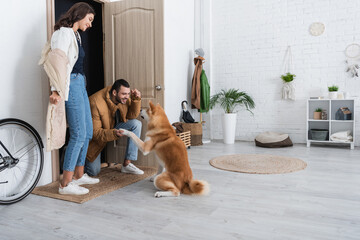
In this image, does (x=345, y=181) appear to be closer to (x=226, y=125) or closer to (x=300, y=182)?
(x=300, y=182)

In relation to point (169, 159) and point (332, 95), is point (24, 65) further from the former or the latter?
point (332, 95)

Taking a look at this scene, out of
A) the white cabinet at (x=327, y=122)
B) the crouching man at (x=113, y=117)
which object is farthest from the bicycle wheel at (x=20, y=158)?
the white cabinet at (x=327, y=122)

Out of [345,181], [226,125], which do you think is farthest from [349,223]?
[226,125]

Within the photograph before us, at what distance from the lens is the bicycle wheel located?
7.13 ft

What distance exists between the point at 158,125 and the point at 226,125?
266cm

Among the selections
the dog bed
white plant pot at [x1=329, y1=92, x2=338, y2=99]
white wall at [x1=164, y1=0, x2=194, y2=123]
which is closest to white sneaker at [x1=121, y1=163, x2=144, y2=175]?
white wall at [x1=164, y1=0, x2=194, y2=123]

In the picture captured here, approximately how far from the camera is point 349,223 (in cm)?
175

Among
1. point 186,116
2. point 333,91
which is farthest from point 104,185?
point 333,91

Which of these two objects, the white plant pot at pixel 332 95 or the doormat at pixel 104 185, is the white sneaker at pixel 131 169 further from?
the white plant pot at pixel 332 95

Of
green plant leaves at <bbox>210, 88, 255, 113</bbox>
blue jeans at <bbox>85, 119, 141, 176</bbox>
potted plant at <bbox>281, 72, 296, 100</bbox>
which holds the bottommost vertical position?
blue jeans at <bbox>85, 119, 141, 176</bbox>

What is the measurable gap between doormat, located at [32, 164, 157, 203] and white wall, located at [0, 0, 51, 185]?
0.62 feet

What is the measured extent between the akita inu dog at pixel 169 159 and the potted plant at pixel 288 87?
2981 mm

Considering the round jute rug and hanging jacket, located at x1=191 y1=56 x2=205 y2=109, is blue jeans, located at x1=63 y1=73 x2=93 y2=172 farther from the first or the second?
hanging jacket, located at x1=191 y1=56 x2=205 y2=109

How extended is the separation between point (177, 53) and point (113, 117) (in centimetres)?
219
